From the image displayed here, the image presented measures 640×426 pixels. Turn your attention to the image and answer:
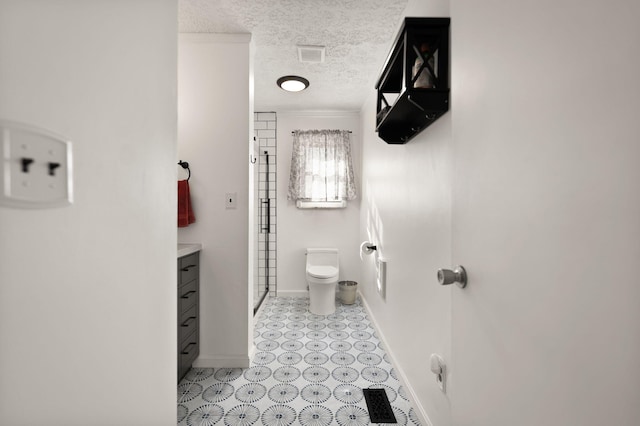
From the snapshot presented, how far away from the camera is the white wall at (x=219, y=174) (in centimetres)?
199

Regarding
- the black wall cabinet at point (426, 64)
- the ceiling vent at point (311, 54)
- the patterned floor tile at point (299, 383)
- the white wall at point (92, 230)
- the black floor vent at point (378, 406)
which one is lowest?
the patterned floor tile at point (299, 383)

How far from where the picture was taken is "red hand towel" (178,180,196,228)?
195 cm

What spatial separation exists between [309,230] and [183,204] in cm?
186

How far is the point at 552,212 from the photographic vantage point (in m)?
0.48

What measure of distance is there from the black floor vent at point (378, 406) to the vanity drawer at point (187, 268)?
130 centimetres

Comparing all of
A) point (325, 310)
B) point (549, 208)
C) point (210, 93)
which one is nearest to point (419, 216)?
point (549, 208)

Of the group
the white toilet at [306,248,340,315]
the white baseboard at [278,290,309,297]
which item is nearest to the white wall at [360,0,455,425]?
the white toilet at [306,248,340,315]

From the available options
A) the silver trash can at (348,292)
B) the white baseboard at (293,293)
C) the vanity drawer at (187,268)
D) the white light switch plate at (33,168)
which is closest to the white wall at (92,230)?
the white light switch plate at (33,168)

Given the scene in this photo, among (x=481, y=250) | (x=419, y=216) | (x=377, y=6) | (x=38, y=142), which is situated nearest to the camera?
(x=38, y=142)

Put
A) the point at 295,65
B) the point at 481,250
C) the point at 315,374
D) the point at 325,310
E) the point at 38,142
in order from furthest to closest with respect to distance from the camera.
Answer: the point at 325,310 → the point at 295,65 → the point at 315,374 → the point at 481,250 → the point at 38,142

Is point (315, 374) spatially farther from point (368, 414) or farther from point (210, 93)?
point (210, 93)

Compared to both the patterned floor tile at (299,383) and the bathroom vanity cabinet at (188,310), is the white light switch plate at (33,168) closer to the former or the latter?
the bathroom vanity cabinet at (188,310)

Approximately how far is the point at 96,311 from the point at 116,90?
1.38 ft

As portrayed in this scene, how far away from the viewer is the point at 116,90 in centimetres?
56
